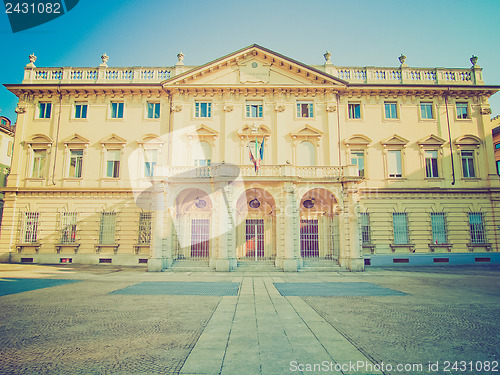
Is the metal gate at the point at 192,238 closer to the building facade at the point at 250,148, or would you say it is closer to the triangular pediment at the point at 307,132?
the building facade at the point at 250,148

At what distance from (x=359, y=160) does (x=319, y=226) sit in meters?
7.51

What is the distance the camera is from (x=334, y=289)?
1418cm

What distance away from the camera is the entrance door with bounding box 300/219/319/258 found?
77.9 ft

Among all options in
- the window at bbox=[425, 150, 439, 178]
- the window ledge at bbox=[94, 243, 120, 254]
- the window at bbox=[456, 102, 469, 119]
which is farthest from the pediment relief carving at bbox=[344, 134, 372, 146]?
the window ledge at bbox=[94, 243, 120, 254]

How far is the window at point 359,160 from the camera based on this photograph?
2639 cm

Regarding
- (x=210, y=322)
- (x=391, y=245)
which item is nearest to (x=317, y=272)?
(x=391, y=245)

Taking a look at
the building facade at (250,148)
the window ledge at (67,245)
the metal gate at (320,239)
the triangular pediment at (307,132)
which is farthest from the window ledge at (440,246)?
the window ledge at (67,245)

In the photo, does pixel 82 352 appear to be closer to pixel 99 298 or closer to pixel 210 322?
pixel 210 322

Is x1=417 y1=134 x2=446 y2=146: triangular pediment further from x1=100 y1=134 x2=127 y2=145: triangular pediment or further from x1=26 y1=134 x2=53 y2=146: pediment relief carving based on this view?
x1=26 y1=134 x2=53 y2=146: pediment relief carving

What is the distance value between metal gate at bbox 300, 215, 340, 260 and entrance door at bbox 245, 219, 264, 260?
133 inches

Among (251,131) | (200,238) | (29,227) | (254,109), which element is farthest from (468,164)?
(29,227)

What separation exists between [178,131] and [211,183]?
746 cm

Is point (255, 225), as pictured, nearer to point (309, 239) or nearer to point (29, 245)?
point (309, 239)

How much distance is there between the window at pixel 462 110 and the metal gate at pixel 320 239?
54.3 feet
